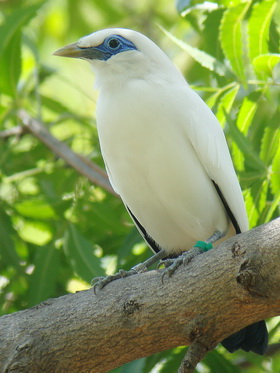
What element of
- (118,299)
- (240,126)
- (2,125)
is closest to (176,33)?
(2,125)

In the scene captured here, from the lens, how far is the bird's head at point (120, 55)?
5840 mm

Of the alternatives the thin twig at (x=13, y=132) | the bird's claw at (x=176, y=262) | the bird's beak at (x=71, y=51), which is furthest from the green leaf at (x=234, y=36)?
the thin twig at (x=13, y=132)

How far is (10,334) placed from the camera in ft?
15.1

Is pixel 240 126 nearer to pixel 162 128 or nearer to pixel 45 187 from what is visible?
pixel 162 128

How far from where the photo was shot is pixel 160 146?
5.37 metres

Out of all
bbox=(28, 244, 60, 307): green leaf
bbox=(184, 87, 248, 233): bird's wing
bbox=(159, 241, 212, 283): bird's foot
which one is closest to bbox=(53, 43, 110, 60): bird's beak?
bbox=(184, 87, 248, 233): bird's wing

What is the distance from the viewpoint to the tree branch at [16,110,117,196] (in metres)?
6.77

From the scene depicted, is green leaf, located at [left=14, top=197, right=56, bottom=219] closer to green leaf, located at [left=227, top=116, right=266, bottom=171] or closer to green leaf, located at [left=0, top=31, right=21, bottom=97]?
green leaf, located at [left=0, top=31, right=21, bottom=97]

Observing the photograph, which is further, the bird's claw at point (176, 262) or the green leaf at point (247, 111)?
the green leaf at point (247, 111)

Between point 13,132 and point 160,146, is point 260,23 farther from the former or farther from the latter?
point 13,132

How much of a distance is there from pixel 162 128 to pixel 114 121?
1.23ft

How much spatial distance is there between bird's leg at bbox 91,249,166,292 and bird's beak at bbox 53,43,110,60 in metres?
1.69

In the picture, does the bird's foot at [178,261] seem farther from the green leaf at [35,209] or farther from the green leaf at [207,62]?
the green leaf at [35,209]

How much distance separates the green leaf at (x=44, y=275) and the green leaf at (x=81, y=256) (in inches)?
5.4
